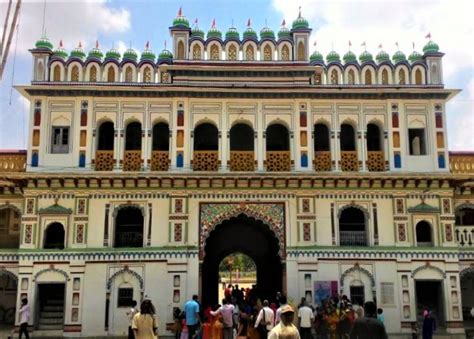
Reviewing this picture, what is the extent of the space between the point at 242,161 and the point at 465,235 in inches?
339

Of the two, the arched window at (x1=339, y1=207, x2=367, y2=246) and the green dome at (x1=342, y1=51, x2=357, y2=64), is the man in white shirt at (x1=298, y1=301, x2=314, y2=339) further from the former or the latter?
the green dome at (x1=342, y1=51, x2=357, y2=64)

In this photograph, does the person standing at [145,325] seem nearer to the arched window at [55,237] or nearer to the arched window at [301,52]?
the arched window at [55,237]

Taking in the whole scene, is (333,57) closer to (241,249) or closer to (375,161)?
(375,161)

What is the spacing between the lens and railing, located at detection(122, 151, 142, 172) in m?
19.8

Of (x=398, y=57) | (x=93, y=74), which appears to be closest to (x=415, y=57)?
(x=398, y=57)

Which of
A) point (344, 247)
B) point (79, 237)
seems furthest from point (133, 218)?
point (344, 247)

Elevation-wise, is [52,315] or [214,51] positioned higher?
[214,51]

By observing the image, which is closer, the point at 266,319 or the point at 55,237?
the point at 266,319

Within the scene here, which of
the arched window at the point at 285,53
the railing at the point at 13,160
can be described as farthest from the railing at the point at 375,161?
the railing at the point at 13,160

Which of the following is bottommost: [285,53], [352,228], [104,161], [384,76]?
[352,228]

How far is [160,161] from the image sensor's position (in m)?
19.9

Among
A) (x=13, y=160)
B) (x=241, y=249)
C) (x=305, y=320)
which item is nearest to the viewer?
(x=305, y=320)

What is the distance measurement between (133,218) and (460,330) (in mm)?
12008

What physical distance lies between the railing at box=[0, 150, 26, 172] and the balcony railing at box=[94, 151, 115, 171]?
279 cm
